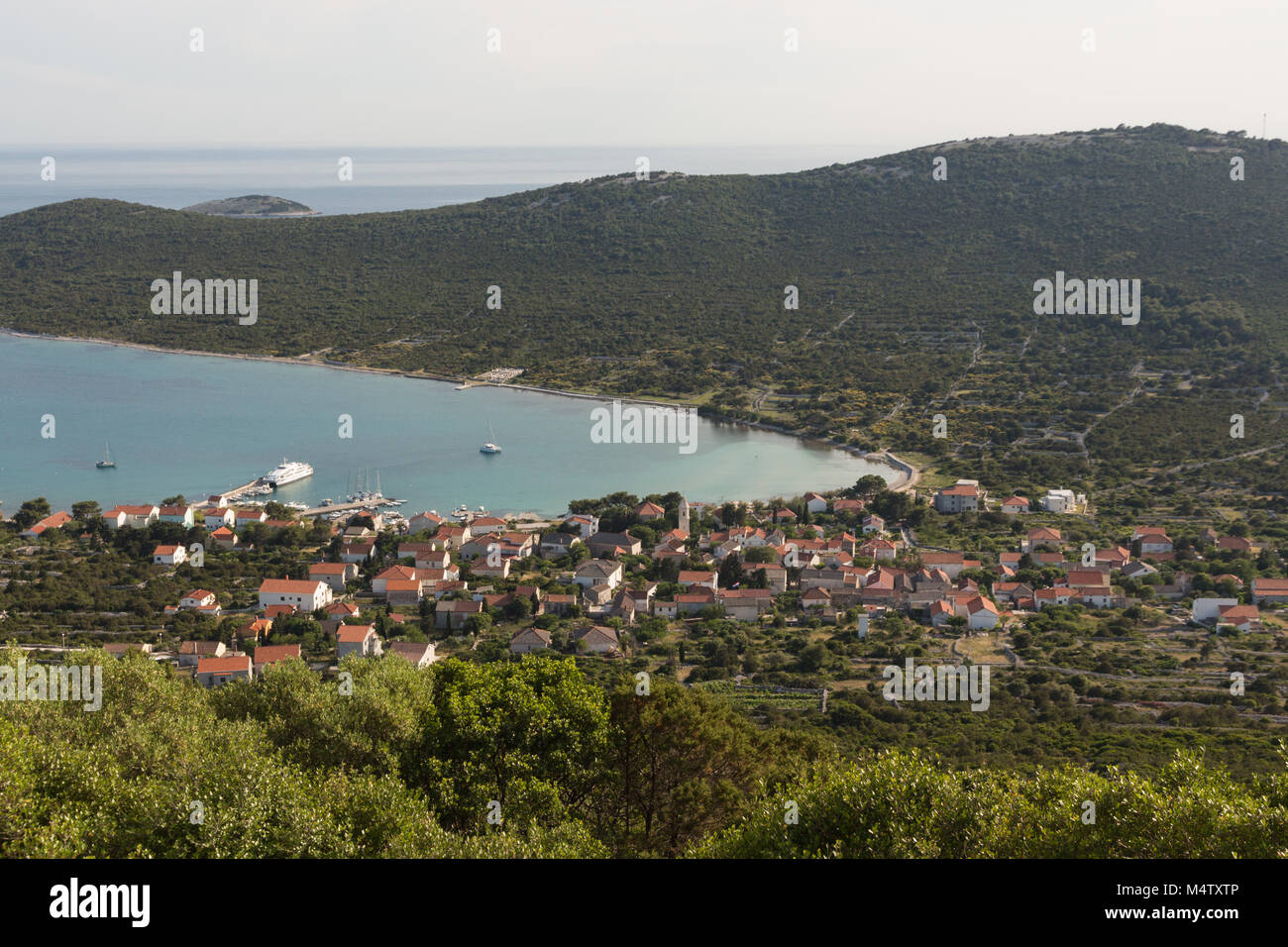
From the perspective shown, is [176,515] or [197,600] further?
[176,515]

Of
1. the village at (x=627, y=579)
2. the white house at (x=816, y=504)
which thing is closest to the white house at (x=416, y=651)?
the village at (x=627, y=579)

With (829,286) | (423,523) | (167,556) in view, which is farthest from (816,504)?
(829,286)

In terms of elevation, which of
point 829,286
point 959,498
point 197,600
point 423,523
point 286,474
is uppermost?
point 829,286

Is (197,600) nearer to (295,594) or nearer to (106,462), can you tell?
(295,594)

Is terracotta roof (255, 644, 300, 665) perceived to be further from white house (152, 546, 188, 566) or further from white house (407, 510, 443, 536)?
white house (407, 510, 443, 536)

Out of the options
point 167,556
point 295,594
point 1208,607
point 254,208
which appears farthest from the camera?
point 254,208
